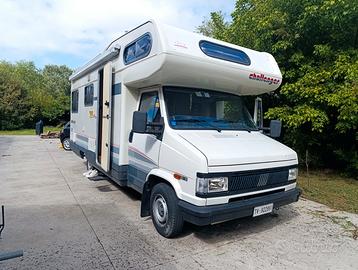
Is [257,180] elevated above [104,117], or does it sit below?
below

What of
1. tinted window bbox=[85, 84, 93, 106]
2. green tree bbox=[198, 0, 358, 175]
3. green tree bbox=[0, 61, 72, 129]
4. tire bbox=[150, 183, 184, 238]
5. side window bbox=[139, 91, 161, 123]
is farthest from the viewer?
green tree bbox=[0, 61, 72, 129]

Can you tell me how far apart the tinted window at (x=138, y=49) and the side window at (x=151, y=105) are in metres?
0.63

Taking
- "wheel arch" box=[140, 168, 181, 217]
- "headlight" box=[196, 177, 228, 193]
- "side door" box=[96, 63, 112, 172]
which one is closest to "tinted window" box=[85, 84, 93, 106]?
"side door" box=[96, 63, 112, 172]

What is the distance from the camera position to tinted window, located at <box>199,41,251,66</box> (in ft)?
16.3

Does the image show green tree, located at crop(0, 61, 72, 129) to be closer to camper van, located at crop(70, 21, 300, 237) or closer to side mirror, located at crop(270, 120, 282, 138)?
camper van, located at crop(70, 21, 300, 237)

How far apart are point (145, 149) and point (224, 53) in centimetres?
204

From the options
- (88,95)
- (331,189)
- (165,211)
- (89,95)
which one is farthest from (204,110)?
(331,189)

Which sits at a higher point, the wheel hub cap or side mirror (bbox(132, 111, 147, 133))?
side mirror (bbox(132, 111, 147, 133))

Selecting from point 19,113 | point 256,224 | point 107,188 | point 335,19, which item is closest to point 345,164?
point 335,19

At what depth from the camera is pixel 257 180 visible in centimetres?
441

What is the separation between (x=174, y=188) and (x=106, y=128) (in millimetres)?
2529

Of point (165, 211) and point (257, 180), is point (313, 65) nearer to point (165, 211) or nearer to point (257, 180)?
point (257, 180)

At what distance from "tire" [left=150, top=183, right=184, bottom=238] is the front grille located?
0.81 m

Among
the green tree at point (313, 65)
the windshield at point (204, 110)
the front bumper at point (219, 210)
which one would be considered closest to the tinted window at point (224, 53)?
the windshield at point (204, 110)
